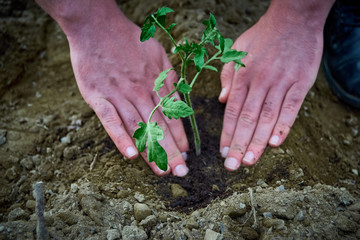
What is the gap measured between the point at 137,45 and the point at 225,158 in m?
1.12

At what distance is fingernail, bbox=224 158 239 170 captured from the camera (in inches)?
83.3

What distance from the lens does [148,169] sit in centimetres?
214

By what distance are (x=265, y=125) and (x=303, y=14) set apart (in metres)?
1.00

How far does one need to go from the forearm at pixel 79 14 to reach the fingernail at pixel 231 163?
140 centimetres

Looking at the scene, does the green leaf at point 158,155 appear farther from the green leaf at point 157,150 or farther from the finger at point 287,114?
the finger at point 287,114

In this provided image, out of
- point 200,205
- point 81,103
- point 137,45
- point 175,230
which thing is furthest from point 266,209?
point 81,103

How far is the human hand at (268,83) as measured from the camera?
223 centimetres

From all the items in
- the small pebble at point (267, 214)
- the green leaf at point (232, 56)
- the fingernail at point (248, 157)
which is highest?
the green leaf at point (232, 56)

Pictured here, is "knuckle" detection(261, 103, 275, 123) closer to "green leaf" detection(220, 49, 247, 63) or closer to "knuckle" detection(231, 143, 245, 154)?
"knuckle" detection(231, 143, 245, 154)

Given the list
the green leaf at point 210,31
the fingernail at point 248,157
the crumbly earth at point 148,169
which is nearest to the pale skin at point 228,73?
the fingernail at point 248,157

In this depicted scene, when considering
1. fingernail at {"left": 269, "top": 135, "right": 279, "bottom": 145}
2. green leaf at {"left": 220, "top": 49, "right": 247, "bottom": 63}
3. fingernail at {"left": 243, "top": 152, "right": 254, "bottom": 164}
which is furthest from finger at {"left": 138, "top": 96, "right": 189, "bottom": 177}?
green leaf at {"left": 220, "top": 49, "right": 247, "bottom": 63}

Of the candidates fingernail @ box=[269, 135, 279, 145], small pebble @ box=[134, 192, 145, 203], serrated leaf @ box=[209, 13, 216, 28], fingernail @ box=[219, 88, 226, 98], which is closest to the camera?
serrated leaf @ box=[209, 13, 216, 28]

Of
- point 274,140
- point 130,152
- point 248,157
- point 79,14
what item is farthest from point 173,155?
point 79,14

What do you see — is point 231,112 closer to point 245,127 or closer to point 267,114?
point 245,127
